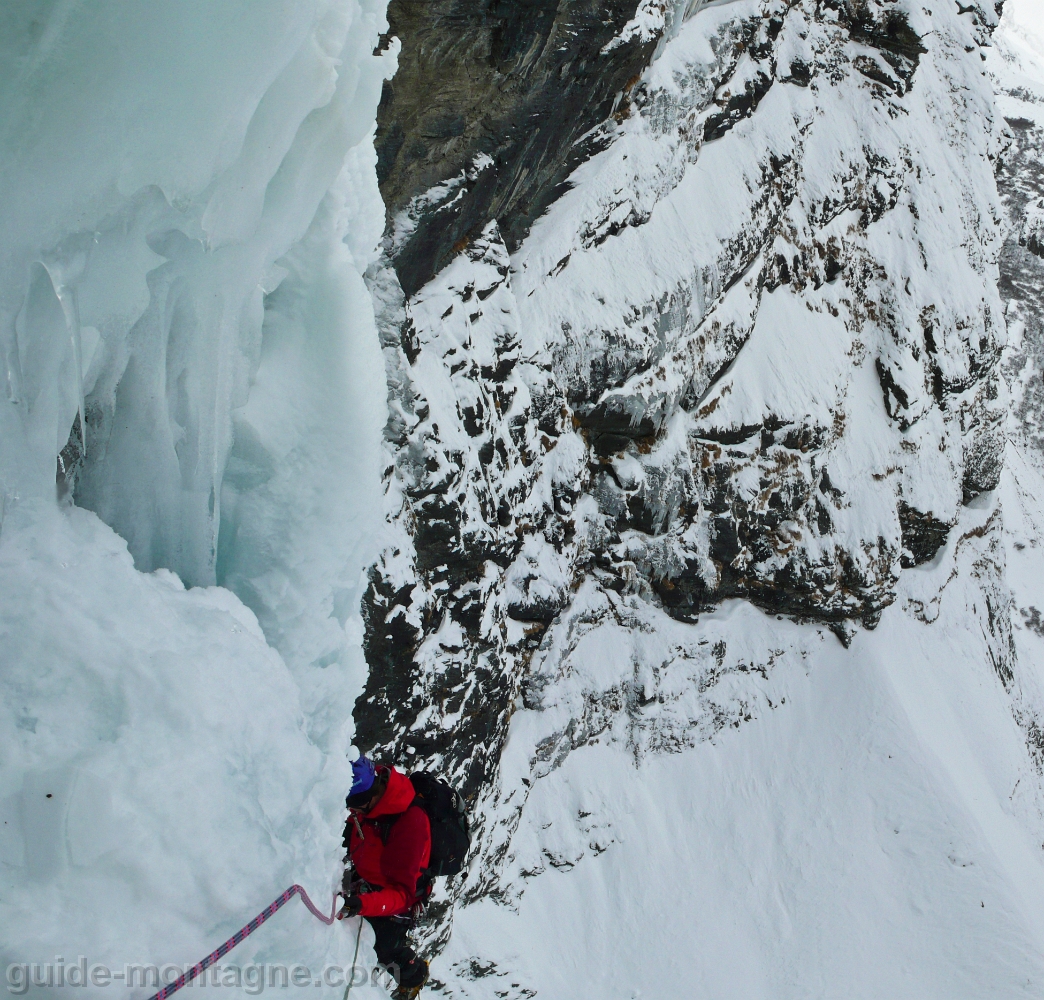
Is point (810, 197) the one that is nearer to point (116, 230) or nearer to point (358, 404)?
point (358, 404)

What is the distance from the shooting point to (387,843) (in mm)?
4516

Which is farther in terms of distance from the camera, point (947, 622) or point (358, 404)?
point (947, 622)

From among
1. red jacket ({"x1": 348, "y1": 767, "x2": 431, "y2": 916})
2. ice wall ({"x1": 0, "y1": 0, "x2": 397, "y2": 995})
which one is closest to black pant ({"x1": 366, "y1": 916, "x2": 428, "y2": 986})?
red jacket ({"x1": 348, "y1": 767, "x2": 431, "y2": 916})

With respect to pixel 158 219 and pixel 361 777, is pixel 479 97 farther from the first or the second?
pixel 361 777

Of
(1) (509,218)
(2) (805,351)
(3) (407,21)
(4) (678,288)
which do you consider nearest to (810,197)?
(2) (805,351)

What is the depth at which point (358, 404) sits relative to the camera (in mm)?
4289

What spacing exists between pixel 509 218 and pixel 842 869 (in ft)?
41.0

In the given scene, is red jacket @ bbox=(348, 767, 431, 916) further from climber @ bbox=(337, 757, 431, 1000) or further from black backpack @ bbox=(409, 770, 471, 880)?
black backpack @ bbox=(409, 770, 471, 880)

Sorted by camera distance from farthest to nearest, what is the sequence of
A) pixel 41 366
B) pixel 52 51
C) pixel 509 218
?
pixel 509 218
pixel 41 366
pixel 52 51

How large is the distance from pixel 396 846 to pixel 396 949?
2.89 feet

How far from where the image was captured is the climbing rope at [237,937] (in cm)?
239

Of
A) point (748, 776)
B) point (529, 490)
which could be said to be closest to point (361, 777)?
point (529, 490)

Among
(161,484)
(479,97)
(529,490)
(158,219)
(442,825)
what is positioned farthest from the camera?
(529,490)

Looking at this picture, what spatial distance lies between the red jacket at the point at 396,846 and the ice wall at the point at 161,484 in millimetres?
729
